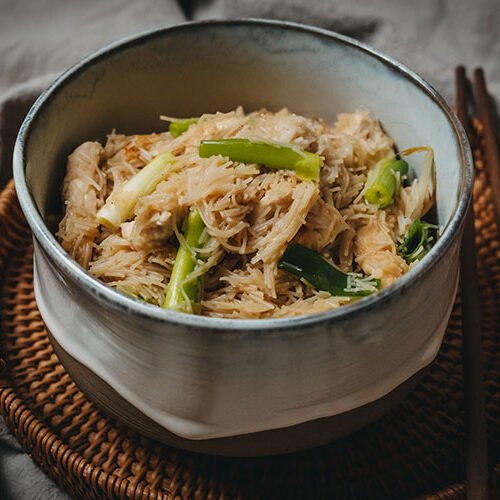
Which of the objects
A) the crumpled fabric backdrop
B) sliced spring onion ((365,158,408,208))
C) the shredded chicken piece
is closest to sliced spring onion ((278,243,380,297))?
sliced spring onion ((365,158,408,208))

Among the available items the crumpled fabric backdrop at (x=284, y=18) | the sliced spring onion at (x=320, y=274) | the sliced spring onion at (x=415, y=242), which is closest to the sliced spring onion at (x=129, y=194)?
the sliced spring onion at (x=320, y=274)

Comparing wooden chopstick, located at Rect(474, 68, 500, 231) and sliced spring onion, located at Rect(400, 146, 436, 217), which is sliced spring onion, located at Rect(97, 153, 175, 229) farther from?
wooden chopstick, located at Rect(474, 68, 500, 231)

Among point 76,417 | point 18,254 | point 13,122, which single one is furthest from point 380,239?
point 13,122

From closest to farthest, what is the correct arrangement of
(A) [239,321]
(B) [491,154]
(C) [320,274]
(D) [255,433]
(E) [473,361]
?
(A) [239,321] → (D) [255,433] → (C) [320,274] → (E) [473,361] → (B) [491,154]

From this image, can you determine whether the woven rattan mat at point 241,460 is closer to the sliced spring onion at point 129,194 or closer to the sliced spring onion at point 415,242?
the sliced spring onion at point 415,242

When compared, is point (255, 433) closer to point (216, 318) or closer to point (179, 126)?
point (216, 318)

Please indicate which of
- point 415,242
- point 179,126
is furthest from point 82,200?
point 415,242
